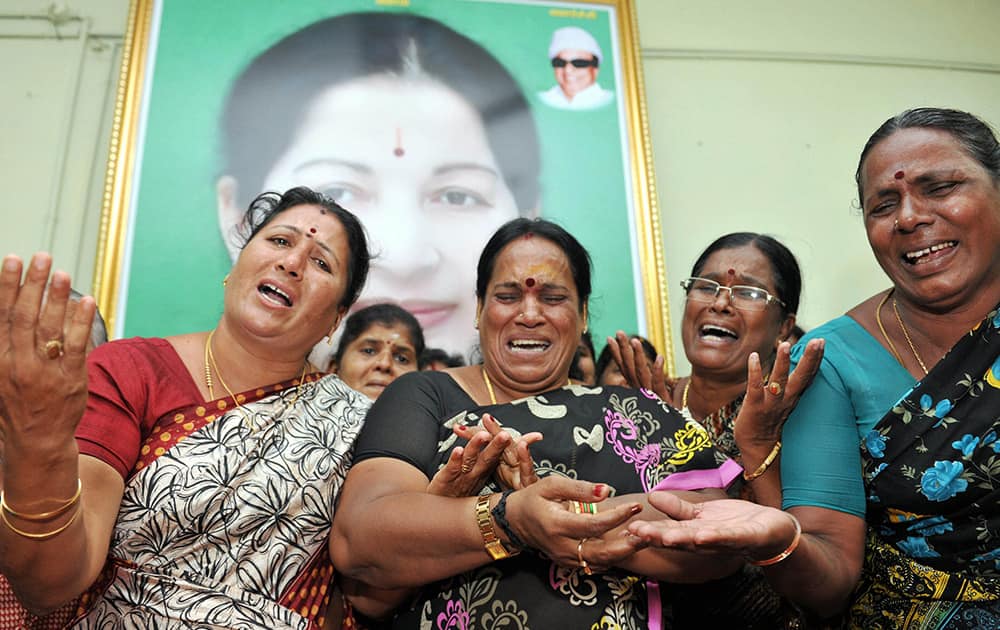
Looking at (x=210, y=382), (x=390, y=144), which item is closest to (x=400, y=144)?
(x=390, y=144)

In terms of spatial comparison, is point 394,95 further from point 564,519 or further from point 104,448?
point 564,519

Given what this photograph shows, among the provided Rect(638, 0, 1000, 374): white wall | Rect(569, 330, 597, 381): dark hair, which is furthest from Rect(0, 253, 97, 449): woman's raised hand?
Rect(638, 0, 1000, 374): white wall

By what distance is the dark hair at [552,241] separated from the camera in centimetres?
216

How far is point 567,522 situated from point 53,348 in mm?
909

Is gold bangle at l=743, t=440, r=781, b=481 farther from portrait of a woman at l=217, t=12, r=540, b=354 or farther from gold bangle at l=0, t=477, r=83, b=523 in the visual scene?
portrait of a woman at l=217, t=12, r=540, b=354

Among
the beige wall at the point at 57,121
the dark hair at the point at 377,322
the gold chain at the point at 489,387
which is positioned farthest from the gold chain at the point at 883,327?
the beige wall at the point at 57,121

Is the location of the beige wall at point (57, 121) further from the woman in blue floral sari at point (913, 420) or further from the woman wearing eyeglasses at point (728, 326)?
the woman in blue floral sari at point (913, 420)

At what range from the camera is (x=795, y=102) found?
3.93 meters

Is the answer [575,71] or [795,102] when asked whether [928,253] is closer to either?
[575,71]

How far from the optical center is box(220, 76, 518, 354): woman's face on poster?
3.26m

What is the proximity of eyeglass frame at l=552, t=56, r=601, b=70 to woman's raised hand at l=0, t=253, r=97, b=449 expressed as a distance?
2752 millimetres

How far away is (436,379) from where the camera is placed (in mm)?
1932

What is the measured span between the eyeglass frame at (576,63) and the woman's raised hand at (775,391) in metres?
2.31

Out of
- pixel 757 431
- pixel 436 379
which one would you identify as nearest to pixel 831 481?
pixel 757 431
